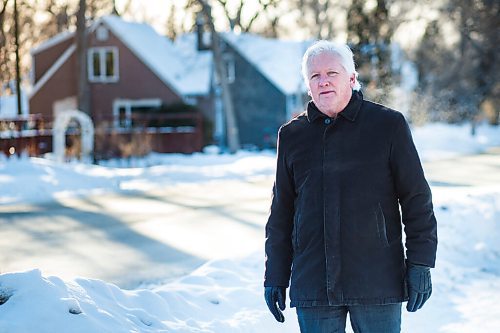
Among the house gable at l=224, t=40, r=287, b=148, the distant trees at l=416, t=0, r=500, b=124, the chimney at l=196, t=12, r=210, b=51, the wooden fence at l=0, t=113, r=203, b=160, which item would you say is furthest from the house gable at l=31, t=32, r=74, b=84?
the distant trees at l=416, t=0, r=500, b=124

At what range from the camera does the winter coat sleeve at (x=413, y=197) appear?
344 cm

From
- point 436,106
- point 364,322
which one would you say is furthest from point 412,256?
point 436,106

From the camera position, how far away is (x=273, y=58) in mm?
45844

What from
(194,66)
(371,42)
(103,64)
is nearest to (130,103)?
(103,64)

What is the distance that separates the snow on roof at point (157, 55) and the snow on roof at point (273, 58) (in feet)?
9.65

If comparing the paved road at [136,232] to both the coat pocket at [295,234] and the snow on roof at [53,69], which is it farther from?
the snow on roof at [53,69]

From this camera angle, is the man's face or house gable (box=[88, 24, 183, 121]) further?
house gable (box=[88, 24, 183, 121])

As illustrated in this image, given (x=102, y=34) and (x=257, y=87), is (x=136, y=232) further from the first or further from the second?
(x=257, y=87)

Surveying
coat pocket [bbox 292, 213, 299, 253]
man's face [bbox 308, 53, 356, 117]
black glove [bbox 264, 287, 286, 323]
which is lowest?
black glove [bbox 264, 287, 286, 323]

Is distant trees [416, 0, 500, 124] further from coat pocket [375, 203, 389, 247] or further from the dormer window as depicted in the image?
the dormer window

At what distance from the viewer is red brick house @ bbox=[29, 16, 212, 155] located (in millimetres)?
39812

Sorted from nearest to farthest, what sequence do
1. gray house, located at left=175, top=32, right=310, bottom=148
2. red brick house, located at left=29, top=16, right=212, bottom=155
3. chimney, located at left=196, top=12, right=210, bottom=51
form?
red brick house, located at left=29, top=16, right=212, bottom=155 → gray house, located at left=175, top=32, right=310, bottom=148 → chimney, located at left=196, top=12, right=210, bottom=51

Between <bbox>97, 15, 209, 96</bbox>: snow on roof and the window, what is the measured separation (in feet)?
3.76

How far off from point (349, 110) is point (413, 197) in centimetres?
48
